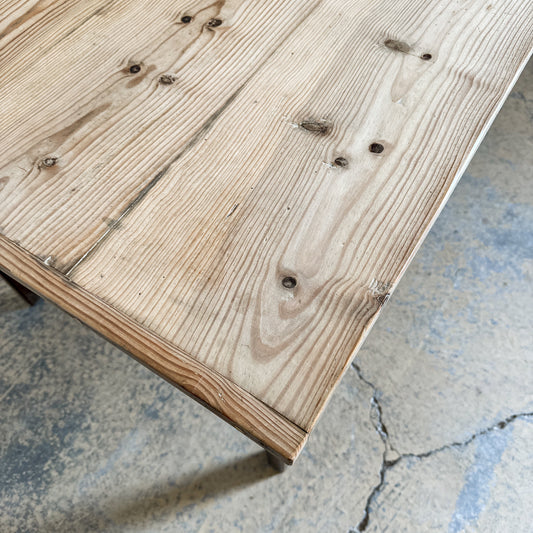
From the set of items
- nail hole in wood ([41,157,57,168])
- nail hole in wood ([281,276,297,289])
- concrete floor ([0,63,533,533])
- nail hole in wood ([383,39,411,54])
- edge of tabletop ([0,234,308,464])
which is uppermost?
nail hole in wood ([383,39,411,54])

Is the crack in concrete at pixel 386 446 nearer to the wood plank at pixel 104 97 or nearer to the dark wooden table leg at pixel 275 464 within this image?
the dark wooden table leg at pixel 275 464

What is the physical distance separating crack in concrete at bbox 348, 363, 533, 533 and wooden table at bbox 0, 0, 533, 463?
0.64 m

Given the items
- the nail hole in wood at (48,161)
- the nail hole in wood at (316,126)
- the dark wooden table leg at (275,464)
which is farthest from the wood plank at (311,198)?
the dark wooden table leg at (275,464)

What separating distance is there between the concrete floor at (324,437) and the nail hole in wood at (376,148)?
0.64 metres

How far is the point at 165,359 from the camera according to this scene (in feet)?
1.45

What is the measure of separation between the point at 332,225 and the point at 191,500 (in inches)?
27.7

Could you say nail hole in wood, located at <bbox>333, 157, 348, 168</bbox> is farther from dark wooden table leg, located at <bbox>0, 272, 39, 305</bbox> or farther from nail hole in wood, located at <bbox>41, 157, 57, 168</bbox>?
dark wooden table leg, located at <bbox>0, 272, 39, 305</bbox>

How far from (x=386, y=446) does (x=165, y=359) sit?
72 cm

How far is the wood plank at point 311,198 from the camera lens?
1.49 feet

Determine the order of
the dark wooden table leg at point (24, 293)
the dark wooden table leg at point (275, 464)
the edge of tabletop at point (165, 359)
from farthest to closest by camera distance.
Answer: the dark wooden table leg at point (24, 293)
the dark wooden table leg at point (275, 464)
the edge of tabletop at point (165, 359)

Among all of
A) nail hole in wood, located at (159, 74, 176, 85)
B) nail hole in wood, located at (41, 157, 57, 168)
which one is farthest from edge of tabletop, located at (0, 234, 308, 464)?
nail hole in wood, located at (159, 74, 176, 85)

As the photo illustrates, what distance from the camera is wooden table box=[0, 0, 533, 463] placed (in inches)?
17.9

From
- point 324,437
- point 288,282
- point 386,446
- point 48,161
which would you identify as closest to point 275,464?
point 324,437

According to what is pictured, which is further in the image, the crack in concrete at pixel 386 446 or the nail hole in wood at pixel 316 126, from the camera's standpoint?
the crack in concrete at pixel 386 446
